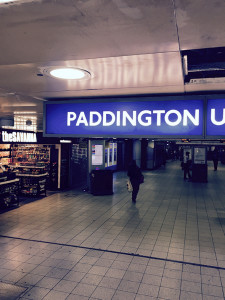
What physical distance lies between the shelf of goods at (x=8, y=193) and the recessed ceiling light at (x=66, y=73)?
6731 millimetres

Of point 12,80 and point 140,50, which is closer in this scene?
point 140,50

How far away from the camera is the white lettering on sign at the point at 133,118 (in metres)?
2.72

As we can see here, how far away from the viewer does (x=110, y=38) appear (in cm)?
170

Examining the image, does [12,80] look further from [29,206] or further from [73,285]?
[29,206]

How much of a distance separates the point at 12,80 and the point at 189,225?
19.2ft

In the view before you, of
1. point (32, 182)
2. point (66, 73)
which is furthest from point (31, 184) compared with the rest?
point (66, 73)

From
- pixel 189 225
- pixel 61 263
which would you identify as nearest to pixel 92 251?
pixel 61 263

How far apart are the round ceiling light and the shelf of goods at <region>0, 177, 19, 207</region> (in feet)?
22.1

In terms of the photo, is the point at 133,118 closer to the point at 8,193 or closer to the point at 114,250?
the point at 114,250

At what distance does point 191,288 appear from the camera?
376 cm

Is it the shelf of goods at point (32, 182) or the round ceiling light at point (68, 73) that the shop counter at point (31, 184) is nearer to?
the shelf of goods at point (32, 182)

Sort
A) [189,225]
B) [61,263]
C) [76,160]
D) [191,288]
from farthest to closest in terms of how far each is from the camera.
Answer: [76,160] < [189,225] < [61,263] < [191,288]

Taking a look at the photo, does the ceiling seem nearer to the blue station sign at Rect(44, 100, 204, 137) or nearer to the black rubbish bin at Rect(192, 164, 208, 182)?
the blue station sign at Rect(44, 100, 204, 137)

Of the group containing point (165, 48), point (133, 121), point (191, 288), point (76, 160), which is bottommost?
point (191, 288)
